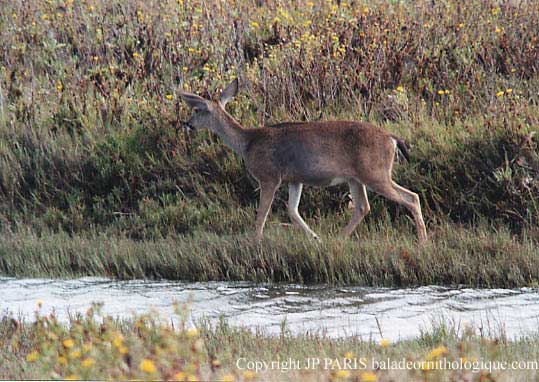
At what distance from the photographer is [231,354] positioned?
623 centimetres

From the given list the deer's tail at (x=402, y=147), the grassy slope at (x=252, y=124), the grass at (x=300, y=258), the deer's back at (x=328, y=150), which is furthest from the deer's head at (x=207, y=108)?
the deer's tail at (x=402, y=147)

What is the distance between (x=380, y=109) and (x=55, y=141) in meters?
4.02

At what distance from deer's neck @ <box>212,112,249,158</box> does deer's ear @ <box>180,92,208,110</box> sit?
222 millimetres

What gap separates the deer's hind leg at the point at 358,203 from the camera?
35.0ft

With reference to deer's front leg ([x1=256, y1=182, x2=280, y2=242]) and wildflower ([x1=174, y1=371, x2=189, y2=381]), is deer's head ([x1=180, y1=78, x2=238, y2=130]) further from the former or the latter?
wildflower ([x1=174, y1=371, x2=189, y2=381])

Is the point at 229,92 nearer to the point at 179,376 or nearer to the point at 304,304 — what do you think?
the point at 304,304

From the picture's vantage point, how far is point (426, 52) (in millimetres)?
13711

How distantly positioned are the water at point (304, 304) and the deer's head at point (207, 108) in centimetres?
210

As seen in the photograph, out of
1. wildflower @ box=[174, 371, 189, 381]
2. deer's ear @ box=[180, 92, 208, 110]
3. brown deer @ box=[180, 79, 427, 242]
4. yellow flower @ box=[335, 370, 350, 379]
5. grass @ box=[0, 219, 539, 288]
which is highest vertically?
wildflower @ box=[174, 371, 189, 381]

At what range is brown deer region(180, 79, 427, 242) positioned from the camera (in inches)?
403

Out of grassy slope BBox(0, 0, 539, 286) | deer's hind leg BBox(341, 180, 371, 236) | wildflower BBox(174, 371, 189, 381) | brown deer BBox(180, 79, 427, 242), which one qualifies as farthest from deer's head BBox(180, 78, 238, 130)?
wildflower BBox(174, 371, 189, 381)

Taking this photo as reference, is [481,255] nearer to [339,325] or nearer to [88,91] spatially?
[339,325]

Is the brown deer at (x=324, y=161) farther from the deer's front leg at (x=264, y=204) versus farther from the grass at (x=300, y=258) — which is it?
the grass at (x=300, y=258)

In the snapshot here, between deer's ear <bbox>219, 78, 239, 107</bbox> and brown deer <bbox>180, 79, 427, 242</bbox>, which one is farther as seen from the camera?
deer's ear <bbox>219, 78, 239, 107</bbox>
